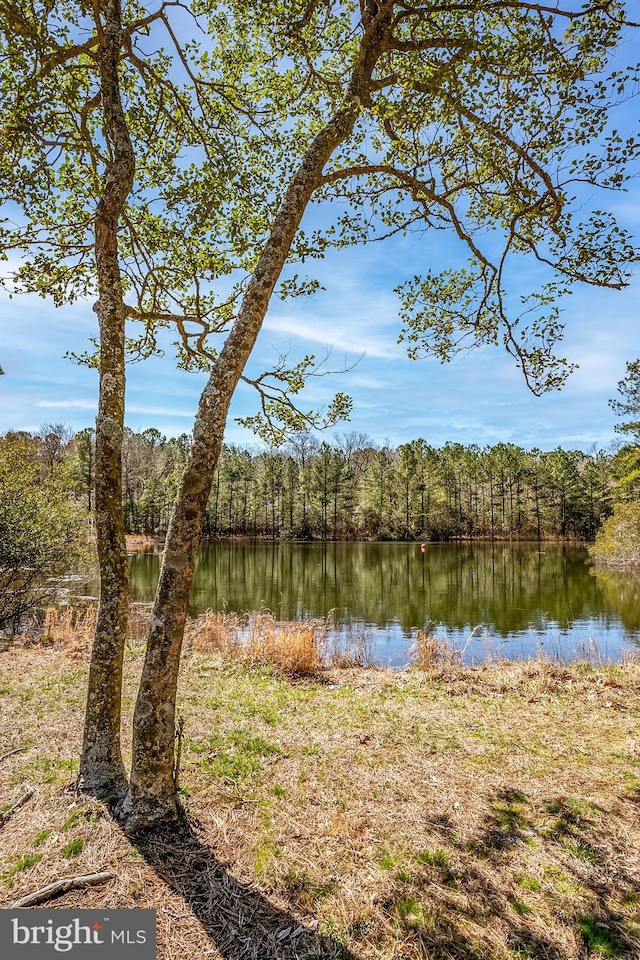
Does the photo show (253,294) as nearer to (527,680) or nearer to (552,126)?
(552,126)

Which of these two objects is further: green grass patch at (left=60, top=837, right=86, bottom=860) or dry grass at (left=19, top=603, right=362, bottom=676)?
dry grass at (left=19, top=603, right=362, bottom=676)

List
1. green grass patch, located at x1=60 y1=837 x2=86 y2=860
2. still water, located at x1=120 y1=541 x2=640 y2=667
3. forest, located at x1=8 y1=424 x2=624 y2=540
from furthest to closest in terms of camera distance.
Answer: forest, located at x1=8 y1=424 x2=624 y2=540 < still water, located at x1=120 y1=541 x2=640 y2=667 < green grass patch, located at x1=60 y1=837 x2=86 y2=860

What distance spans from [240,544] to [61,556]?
39.6 m

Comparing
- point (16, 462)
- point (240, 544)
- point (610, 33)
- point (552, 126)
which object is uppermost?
point (610, 33)

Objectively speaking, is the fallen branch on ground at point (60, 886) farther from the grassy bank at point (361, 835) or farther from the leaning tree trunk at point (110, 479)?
the leaning tree trunk at point (110, 479)

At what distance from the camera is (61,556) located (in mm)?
10453

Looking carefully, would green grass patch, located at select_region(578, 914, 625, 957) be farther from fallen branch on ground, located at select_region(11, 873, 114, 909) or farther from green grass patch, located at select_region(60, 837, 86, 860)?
green grass patch, located at select_region(60, 837, 86, 860)

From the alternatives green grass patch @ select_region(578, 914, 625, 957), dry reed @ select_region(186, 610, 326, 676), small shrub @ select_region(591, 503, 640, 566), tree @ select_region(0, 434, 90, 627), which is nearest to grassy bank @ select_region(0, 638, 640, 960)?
green grass patch @ select_region(578, 914, 625, 957)

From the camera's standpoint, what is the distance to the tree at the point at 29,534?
963 centimetres

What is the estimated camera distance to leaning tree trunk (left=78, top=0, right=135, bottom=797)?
343 cm

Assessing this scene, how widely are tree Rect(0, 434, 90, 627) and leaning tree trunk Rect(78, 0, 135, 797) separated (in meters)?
7.50

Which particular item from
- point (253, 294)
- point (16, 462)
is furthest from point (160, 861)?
point (16, 462)

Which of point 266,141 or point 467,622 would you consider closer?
point 266,141

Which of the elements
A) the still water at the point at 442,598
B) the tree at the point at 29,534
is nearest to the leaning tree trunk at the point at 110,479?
the still water at the point at 442,598
